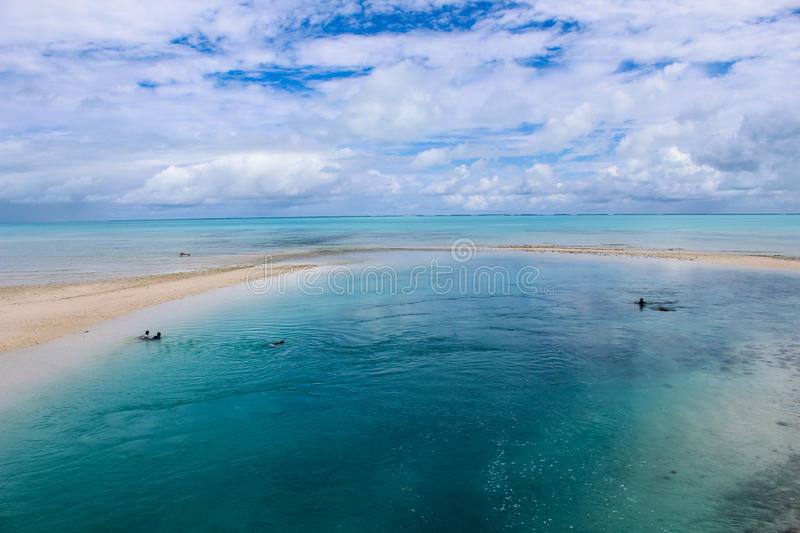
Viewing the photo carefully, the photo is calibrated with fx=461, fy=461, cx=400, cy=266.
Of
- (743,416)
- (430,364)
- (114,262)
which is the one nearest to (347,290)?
(430,364)

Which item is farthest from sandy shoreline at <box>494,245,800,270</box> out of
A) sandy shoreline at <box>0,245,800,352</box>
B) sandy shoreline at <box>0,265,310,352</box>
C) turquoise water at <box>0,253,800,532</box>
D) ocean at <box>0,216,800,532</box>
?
sandy shoreline at <box>0,265,310,352</box>

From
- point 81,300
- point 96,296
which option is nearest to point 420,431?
point 81,300

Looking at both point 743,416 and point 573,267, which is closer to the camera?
point 743,416

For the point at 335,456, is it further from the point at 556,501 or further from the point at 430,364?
the point at 430,364

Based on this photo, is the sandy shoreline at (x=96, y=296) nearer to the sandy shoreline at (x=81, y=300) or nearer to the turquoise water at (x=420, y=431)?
the sandy shoreline at (x=81, y=300)

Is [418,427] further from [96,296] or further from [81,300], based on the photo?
[96,296]

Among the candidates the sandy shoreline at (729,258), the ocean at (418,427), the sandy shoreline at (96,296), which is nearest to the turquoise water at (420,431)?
the ocean at (418,427)
